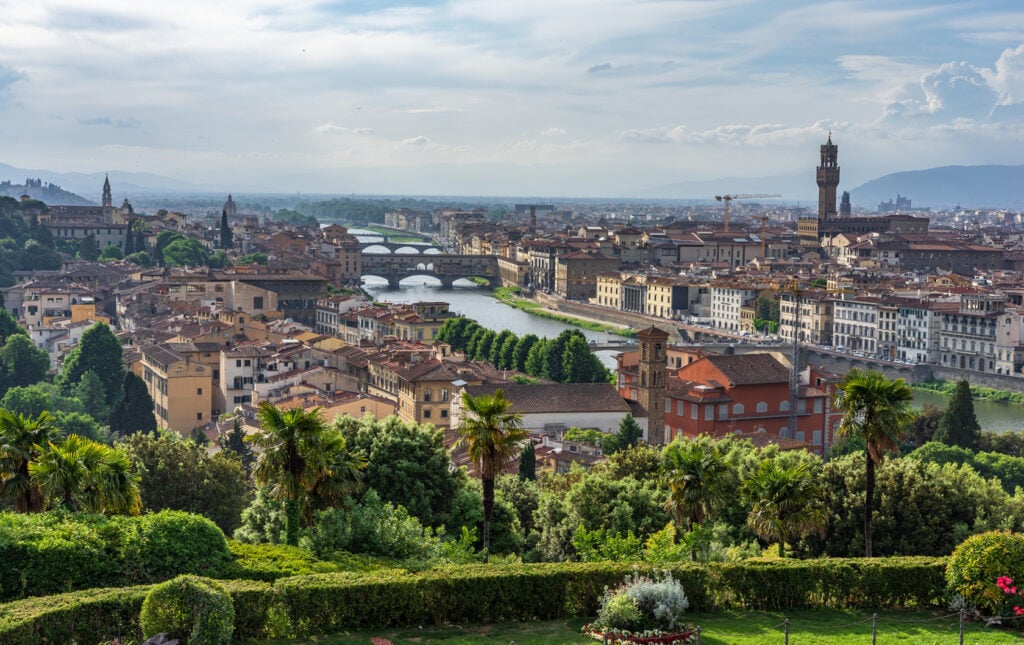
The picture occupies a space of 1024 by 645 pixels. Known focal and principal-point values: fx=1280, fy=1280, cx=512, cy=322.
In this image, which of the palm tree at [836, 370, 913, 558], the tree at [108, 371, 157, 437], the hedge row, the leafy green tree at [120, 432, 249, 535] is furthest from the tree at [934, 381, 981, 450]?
the hedge row

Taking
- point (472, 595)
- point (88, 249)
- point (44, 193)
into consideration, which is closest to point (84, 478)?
point (472, 595)

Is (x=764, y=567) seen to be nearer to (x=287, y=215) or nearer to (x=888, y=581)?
(x=888, y=581)

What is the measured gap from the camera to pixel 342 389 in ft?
96.2

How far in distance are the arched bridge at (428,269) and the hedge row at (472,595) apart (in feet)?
231

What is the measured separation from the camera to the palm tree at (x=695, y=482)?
11.1 meters

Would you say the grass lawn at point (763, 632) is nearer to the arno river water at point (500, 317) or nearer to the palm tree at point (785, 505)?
the palm tree at point (785, 505)

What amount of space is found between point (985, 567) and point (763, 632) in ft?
5.30

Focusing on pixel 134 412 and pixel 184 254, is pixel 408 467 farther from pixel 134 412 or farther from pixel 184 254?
pixel 184 254

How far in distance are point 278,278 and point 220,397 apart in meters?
22.3

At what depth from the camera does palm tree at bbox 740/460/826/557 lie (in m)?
10.8

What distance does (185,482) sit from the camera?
1596 cm

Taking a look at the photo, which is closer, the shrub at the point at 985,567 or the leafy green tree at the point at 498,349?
the shrub at the point at 985,567

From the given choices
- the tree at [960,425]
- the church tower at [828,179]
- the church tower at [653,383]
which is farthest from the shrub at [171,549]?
the church tower at [828,179]

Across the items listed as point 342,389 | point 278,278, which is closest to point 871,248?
point 278,278
